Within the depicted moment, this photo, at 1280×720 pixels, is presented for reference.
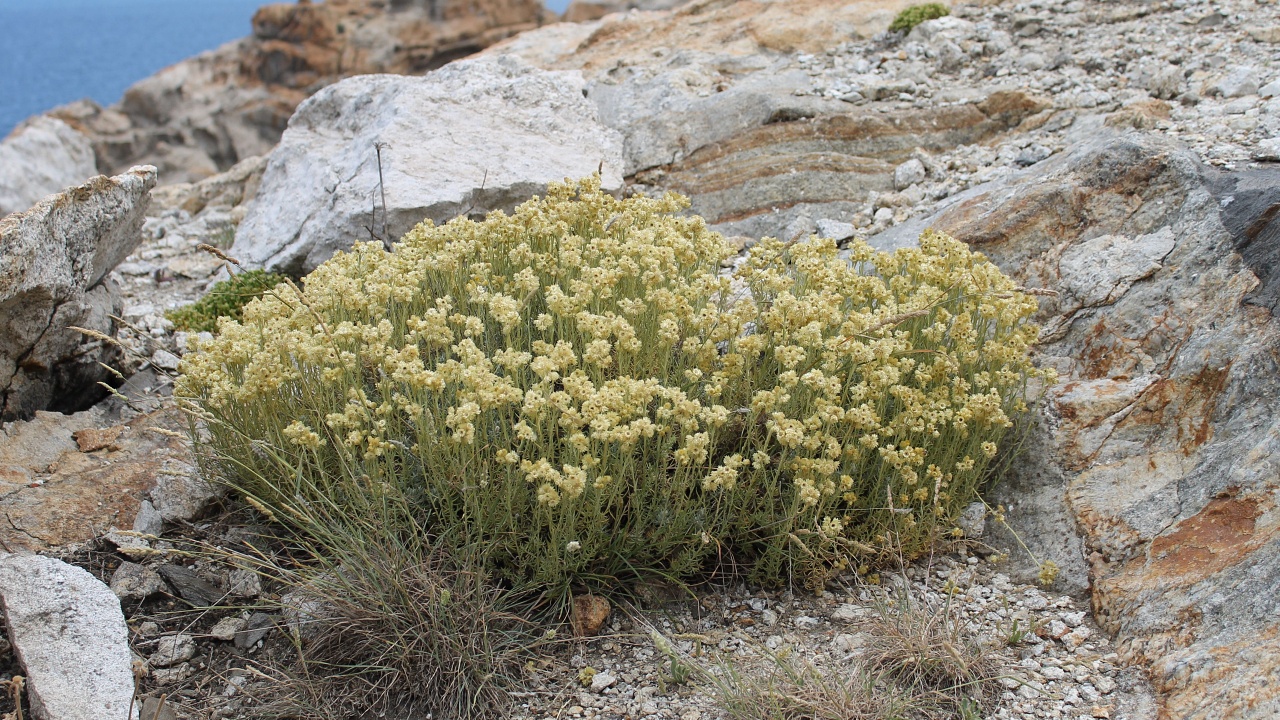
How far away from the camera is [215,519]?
517cm

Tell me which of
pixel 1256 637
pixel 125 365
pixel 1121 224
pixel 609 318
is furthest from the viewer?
pixel 125 365

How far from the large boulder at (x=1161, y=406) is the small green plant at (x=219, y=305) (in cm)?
563

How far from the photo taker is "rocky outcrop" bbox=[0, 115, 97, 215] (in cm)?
2130

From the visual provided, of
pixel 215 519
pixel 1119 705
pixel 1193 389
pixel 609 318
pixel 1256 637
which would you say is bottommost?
pixel 1119 705

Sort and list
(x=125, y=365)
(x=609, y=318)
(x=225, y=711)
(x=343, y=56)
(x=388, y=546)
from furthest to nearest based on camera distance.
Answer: (x=343, y=56)
(x=125, y=365)
(x=609, y=318)
(x=388, y=546)
(x=225, y=711)

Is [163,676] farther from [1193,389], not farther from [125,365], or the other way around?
[1193,389]

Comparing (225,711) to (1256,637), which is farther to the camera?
(225,711)

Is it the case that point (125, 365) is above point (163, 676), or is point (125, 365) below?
above

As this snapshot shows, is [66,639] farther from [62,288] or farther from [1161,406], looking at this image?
[1161,406]

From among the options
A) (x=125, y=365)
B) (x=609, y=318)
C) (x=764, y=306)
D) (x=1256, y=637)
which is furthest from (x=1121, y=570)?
(x=125, y=365)

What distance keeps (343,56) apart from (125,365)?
133 ft

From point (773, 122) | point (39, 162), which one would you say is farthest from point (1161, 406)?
point (39, 162)

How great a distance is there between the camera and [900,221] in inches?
302

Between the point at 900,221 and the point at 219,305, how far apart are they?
581 cm
